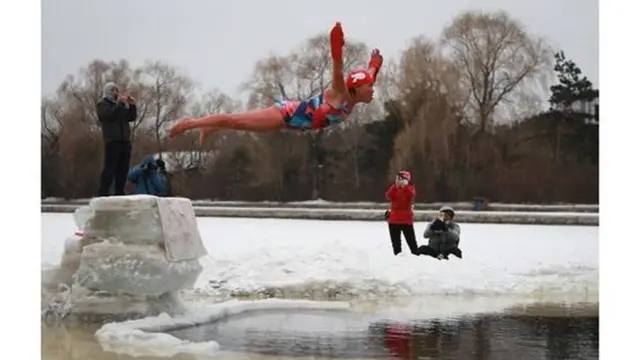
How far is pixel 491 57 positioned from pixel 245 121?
1.46m

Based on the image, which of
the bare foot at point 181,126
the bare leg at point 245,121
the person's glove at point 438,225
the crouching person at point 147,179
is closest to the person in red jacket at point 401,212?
the person's glove at point 438,225

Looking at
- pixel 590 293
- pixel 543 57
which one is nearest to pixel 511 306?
pixel 590 293

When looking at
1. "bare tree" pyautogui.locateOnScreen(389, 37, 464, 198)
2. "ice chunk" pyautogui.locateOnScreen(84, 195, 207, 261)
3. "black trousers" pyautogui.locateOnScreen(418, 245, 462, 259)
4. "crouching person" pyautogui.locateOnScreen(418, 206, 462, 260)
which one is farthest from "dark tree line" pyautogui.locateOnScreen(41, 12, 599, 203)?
"ice chunk" pyautogui.locateOnScreen(84, 195, 207, 261)

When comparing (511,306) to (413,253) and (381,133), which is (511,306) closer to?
(413,253)

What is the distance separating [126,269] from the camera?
195 inches

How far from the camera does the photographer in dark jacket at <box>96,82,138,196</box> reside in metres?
5.41

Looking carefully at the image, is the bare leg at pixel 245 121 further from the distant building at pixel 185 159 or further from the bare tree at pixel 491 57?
the bare tree at pixel 491 57

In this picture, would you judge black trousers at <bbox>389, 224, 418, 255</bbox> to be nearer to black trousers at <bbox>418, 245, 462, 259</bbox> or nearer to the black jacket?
black trousers at <bbox>418, 245, 462, 259</bbox>

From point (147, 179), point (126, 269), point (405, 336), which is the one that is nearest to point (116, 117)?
point (147, 179)

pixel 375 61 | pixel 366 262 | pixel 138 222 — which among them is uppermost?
pixel 375 61

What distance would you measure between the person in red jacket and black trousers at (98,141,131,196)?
4.90 feet

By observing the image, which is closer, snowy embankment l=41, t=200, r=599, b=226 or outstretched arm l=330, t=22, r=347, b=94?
outstretched arm l=330, t=22, r=347, b=94

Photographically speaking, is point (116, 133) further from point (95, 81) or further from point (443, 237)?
point (443, 237)

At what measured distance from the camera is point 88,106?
18.5ft
